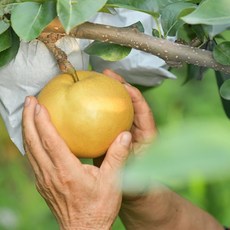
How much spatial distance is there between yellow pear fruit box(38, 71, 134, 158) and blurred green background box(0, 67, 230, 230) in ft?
2.96

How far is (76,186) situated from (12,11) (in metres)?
0.37

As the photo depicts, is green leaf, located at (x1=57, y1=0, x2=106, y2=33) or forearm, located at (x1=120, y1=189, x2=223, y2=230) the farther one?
forearm, located at (x1=120, y1=189, x2=223, y2=230)

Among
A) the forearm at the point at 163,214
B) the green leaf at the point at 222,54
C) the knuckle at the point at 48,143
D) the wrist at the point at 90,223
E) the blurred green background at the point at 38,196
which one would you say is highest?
the green leaf at the point at 222,54

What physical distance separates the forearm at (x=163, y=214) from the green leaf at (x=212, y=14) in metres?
0.92

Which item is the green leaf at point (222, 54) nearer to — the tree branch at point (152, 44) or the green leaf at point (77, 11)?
the tree branch at point (152, 44)

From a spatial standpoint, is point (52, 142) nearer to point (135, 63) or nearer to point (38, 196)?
point (135, 63)

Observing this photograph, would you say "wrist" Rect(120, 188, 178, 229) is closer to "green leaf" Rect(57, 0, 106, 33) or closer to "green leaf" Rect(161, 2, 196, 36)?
"green leaf" Rect(161, 2, 196, 36)

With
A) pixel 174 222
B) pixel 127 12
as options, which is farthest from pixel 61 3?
pixel 174 222

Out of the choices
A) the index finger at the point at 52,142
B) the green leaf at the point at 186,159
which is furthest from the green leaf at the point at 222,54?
the green leaf at the point at 186,159

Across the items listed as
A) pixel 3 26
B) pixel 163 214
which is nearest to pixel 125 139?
pixel 3 26

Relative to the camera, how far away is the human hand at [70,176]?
2.95 feet

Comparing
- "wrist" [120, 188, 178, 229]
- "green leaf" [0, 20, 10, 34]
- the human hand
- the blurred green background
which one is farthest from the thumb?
the blurred green background

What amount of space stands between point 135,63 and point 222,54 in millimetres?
412

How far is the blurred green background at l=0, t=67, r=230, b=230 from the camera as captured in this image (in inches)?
73.7
